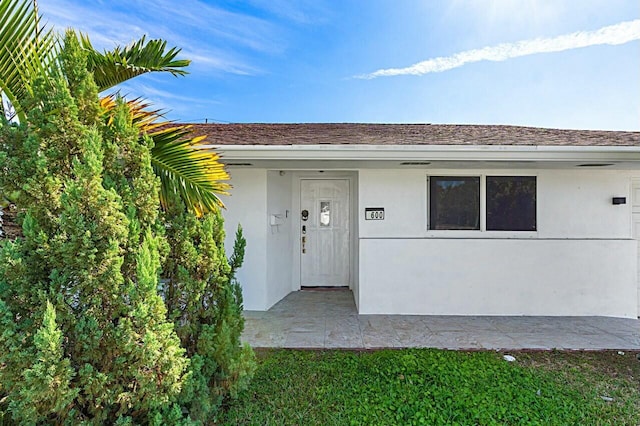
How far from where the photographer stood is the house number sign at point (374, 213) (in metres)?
6.71

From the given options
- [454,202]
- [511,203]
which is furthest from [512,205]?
[454,202]

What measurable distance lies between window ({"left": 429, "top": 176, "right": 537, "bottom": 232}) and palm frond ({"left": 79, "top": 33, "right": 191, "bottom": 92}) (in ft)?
16.7

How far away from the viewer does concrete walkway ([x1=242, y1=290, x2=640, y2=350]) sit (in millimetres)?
5043

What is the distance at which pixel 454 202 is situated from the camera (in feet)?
A: 22.2

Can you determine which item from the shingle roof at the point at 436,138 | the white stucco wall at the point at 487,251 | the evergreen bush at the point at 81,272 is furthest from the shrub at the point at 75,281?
the white stucco wall at the point at 487,251

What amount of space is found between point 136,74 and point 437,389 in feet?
13.7

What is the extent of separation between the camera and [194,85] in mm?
12453

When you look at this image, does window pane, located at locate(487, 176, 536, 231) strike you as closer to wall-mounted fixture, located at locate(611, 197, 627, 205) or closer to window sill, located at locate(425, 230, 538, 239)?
window sill, located at locate(425, 230, 538, 239)

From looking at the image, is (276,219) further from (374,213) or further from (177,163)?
(177,163)

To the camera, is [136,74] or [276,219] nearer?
[136,74]

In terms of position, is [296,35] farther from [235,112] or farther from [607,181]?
[607,181]

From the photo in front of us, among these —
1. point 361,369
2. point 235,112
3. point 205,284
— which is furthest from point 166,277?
point 235,112

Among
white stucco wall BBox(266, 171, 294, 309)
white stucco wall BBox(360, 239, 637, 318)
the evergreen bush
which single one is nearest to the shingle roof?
white stucco wall BBox(266, 171, 294, 309)

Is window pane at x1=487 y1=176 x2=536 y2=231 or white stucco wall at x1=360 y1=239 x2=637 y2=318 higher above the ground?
window pane at x1=487 y1=176 x2=536 y2=231
